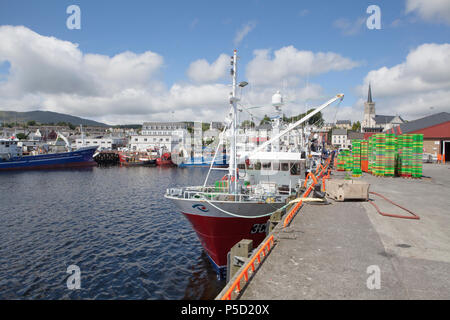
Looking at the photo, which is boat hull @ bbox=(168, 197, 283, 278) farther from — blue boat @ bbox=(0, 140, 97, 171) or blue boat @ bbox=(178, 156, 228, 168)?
blue boat @ bbox=(0, 140, 97, 171)

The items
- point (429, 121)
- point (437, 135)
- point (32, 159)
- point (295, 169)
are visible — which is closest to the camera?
point (295, 169)

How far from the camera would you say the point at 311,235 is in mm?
9719

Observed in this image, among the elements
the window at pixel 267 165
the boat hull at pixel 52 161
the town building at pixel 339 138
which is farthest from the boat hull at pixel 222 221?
the town building at pixel 339 138

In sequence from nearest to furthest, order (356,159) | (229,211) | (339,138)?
1. (229,211)
2. (356,159)
3. (339,138)

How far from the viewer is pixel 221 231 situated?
13.3 meters

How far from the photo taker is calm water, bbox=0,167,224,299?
1234cm

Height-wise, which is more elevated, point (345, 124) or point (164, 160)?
point (345, 124)

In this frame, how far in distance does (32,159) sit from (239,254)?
7311 centimetres

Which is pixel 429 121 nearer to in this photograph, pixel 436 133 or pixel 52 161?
pixel 436 133

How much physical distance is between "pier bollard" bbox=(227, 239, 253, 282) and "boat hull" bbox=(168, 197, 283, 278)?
4.01m

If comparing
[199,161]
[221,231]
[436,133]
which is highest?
[436,133]

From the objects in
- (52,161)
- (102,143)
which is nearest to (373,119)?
(102,143)
